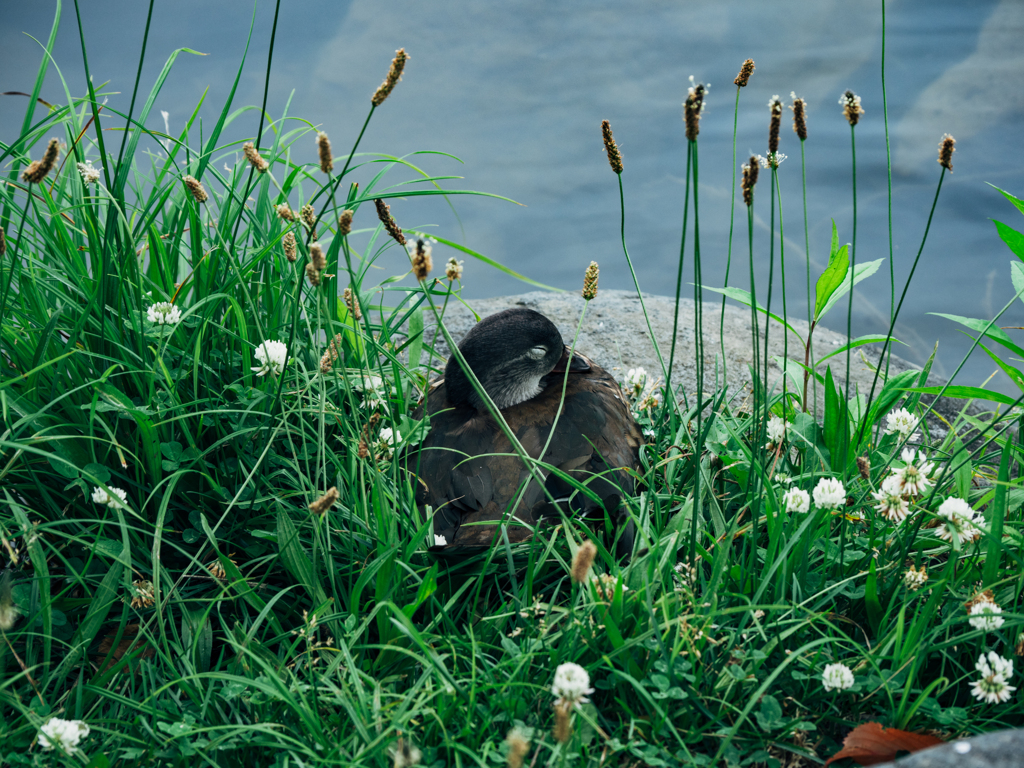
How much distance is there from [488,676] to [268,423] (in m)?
0.99

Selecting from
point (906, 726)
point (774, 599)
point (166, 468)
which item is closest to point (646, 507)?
point (774, 599)

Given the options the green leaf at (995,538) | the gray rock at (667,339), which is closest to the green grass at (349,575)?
the green leaf at (995,538)

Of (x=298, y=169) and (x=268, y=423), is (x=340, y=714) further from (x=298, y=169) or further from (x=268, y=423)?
(x=298, y=169)

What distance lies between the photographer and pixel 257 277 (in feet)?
7.85

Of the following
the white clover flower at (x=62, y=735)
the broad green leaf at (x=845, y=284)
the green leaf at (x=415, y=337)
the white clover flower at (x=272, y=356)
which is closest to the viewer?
the white clover flower at (x=62, y=735)

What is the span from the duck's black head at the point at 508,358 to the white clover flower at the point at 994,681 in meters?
1.53

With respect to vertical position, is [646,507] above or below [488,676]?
above

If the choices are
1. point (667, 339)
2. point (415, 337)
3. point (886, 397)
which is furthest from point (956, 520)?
point (667, 339)

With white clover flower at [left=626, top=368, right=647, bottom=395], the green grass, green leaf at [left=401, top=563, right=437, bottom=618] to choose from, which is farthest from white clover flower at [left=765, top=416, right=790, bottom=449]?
green leaf at [left=401, top=563, right=437, bottom=618]

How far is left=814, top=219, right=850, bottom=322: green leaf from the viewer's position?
2.32 metres

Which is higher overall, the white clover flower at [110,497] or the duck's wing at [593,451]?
the white clover flower at [110,497]

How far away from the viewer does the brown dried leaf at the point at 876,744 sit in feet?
4.38

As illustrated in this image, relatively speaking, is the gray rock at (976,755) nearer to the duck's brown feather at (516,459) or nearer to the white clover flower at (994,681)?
the white clover flower at (994,681)

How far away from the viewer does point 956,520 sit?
1549 mm
